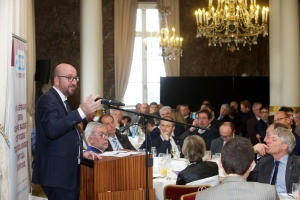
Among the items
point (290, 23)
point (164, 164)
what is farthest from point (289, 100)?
point (164, 164)

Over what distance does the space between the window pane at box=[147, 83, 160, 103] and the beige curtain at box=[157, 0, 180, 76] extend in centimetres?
66

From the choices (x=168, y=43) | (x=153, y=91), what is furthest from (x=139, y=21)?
(x=168, y=43)

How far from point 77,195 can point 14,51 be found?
1387mm

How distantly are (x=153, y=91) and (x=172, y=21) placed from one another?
2.12 metres

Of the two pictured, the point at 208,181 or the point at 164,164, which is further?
the point at 164,164

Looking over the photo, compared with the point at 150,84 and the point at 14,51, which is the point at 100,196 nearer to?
the point at 14,51

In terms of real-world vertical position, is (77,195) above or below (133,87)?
below

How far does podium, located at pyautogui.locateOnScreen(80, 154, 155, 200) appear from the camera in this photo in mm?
3697

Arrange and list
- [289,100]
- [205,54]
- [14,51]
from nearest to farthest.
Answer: [14,51] → [289,100] → [205,54]

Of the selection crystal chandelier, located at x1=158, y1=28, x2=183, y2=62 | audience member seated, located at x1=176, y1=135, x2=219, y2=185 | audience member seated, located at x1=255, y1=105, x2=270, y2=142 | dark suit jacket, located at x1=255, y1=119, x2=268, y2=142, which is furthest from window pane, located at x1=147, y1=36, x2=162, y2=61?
audience member seated, located at x1=176, y1=135, x2=219, y2=185

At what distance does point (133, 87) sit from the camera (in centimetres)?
1537

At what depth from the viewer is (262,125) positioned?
32.5ft

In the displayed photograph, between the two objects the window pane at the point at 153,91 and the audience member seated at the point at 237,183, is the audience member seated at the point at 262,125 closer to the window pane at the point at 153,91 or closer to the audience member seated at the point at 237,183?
the window pane at the point at 153,91

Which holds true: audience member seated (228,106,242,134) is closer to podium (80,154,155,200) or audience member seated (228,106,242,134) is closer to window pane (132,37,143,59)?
window pane (132,37,143,59)
